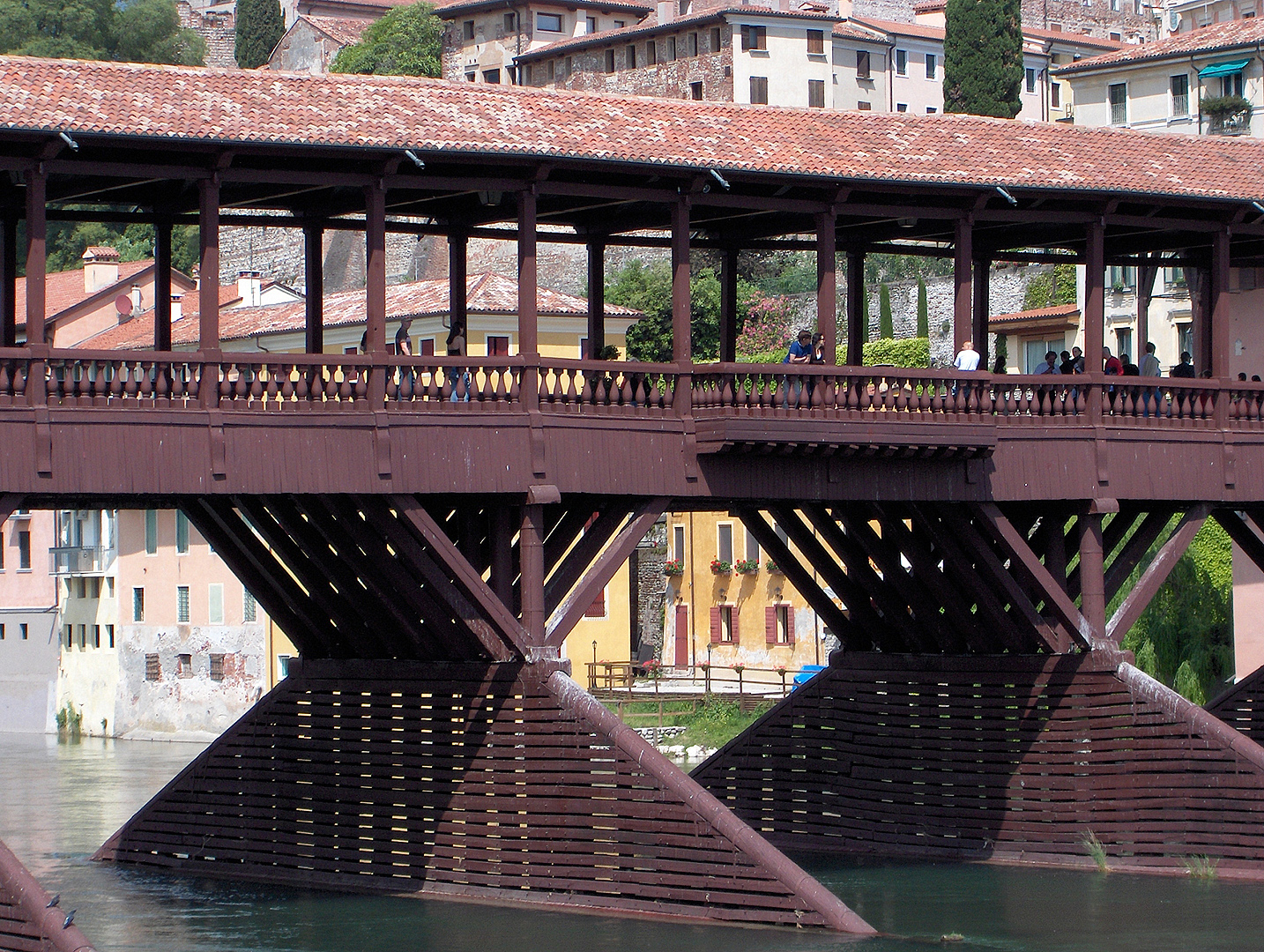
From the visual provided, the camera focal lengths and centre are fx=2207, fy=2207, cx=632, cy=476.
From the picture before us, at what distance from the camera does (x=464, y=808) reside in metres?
23.1

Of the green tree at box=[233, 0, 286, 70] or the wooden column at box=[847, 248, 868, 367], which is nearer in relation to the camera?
the wooden column at box=[847, 248, 868, 367]

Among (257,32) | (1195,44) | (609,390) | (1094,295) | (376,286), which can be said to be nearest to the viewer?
(376,286)

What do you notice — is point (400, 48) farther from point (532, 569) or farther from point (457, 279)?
point (532, 569)

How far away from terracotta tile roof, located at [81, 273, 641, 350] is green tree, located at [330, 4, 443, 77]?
4572 cm

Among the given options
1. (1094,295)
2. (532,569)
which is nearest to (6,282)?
(532,569)

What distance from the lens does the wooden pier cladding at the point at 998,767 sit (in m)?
24.4

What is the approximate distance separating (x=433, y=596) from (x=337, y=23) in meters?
85.0

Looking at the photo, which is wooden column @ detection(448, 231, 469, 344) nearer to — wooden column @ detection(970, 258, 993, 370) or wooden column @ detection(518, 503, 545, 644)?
wooden column @ detection(518, 503, 545, 644)

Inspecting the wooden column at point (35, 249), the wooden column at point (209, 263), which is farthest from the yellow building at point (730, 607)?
the wooden column at point (35, 249)

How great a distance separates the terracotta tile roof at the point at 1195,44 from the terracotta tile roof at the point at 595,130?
36118 millimetres

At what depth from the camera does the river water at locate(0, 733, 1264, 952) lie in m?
20.8

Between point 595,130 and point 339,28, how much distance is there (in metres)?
83.6

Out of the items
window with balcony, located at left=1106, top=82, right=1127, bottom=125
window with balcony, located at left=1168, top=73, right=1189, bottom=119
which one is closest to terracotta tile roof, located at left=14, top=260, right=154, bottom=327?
window with balcony, located at left=1106, top=82, right=1127, bottom=125

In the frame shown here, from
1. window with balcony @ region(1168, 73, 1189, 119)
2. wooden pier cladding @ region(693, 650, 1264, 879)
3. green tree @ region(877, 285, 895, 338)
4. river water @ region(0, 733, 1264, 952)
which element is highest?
window with balcony @ region(1168, 73, 1189, 119)
